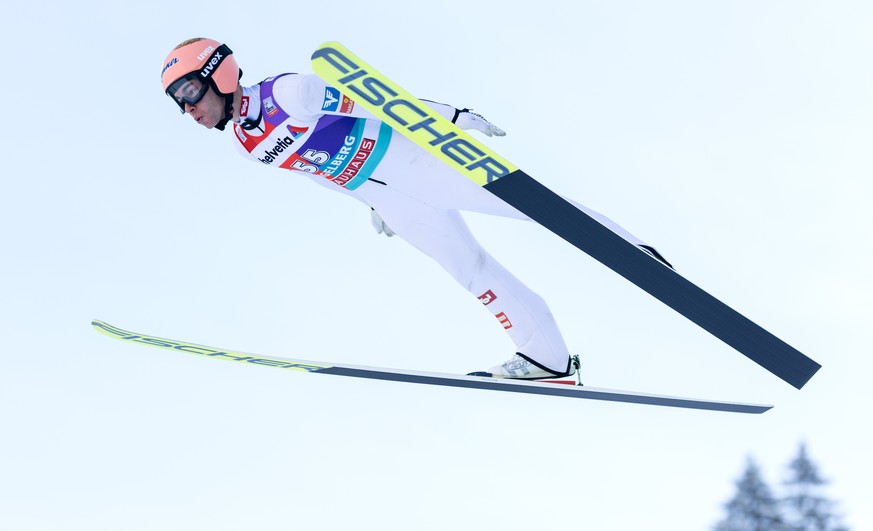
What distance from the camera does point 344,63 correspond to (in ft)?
14.4

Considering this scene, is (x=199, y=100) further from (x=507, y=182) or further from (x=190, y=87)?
(x=507, y=182)

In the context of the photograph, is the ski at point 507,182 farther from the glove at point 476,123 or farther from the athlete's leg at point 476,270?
the athlete's leg at point 476,270

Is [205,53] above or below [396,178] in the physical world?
above

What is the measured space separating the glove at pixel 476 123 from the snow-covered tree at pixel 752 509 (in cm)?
891

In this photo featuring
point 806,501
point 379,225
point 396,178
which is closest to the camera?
point 396,178

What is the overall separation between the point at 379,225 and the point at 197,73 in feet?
→ 4.48

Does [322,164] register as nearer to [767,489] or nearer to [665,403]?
[665,403]

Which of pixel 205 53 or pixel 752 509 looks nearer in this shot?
pixel 205 53

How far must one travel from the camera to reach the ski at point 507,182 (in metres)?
4.34

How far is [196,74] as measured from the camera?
4836 mm

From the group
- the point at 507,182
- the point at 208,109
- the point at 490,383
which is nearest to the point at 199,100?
the point at 208,109

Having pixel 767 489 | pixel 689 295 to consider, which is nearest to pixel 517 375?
pixel 689 295

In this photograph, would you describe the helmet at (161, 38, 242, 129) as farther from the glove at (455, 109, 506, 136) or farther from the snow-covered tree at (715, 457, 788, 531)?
the snow-covered tree at (715, 457, 788, 531)

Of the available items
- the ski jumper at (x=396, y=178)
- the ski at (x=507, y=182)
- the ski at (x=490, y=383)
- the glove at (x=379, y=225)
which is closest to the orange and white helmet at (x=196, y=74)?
the ski jumper at (x=396, y=178)
